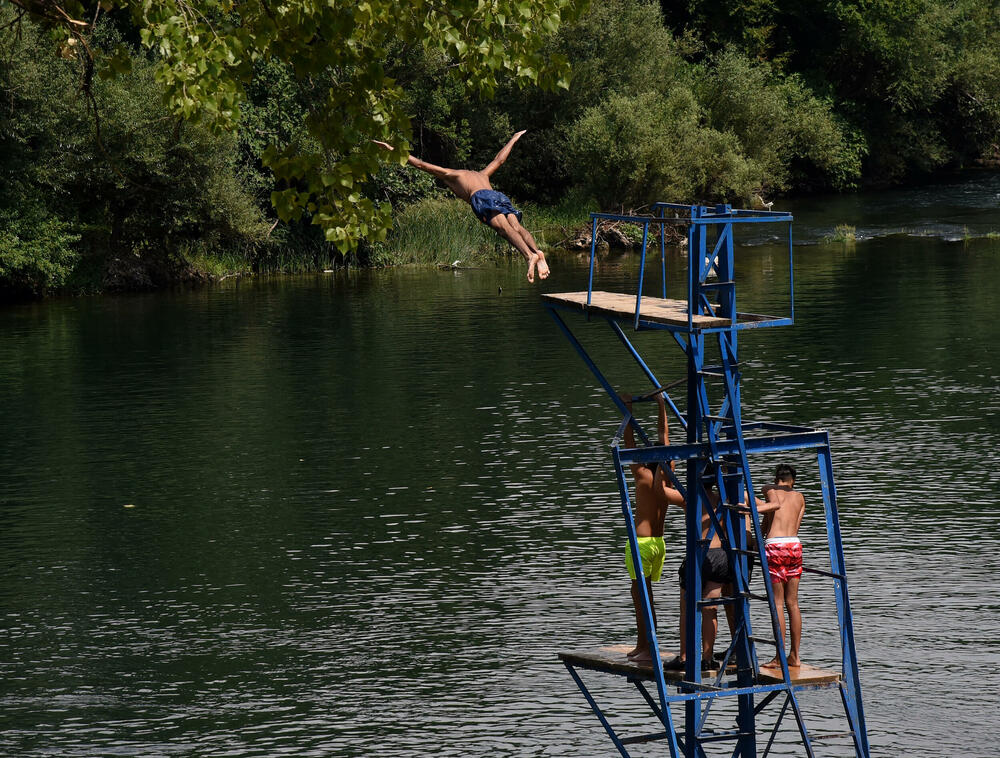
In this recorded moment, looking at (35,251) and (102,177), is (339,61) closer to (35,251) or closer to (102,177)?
(35,251)

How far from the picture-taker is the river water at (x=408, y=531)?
52.6 ft

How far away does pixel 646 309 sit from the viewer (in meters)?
12.2

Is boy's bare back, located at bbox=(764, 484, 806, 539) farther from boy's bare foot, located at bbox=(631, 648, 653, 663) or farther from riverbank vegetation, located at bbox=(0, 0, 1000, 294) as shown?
riverbank vegetation, located at bbox=(0, 0, 1000, 294)

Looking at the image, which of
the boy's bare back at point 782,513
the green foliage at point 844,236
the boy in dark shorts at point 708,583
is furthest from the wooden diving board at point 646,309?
the green foliage at point 844,236

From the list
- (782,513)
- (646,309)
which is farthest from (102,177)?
(782,513)

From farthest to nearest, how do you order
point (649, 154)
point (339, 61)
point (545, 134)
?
point (545, 134)
point (649, 154)
point (339, 61)

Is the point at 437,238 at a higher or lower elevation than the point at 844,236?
higher

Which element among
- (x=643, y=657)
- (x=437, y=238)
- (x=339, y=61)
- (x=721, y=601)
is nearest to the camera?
(x=339, y=61)

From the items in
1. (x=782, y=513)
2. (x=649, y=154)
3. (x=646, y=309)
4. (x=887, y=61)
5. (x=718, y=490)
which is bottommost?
(x=782, y=513)

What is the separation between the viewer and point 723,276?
12117 mm

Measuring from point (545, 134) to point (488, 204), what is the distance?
235 feet

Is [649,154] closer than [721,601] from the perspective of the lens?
No

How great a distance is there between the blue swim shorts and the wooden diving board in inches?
95.3

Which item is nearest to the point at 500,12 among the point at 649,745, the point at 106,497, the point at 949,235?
the point at 649,745
